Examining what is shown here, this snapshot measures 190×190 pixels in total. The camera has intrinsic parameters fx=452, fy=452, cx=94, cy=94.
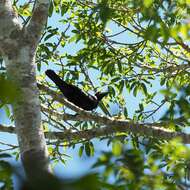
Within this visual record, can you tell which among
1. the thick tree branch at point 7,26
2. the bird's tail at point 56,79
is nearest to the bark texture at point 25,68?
the thick tree branch at point 7,26

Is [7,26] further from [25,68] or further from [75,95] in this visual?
[75,95]

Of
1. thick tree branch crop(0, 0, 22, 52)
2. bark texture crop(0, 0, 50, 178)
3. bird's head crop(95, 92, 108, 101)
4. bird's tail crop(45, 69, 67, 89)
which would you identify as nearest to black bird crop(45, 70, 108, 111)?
bird's tail crop(45, 69, 67, 89)

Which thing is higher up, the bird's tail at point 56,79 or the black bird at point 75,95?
the bird's tail at point 56,79

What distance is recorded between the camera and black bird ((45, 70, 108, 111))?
16.2ft

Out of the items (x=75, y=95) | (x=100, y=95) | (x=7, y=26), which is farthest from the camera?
(x=100, y=95)

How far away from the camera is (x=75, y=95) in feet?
16.3

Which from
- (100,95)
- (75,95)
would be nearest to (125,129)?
(75,95)

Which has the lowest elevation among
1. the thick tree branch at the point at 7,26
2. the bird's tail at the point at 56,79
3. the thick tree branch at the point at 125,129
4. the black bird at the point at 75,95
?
the thick tree branch at the point at 125,129

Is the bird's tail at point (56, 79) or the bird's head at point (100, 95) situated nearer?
the bird's tail at point (56, 79)

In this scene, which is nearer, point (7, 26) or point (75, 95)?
point (7, 26)

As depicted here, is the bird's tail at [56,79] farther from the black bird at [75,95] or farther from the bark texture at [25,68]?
the bark texture at [25,68]

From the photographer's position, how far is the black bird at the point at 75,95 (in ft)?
16.2

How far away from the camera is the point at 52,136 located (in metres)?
4.07

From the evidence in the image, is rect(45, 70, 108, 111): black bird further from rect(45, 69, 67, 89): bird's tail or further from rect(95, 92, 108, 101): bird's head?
rect(95, 92, 108, 101): bird's head
